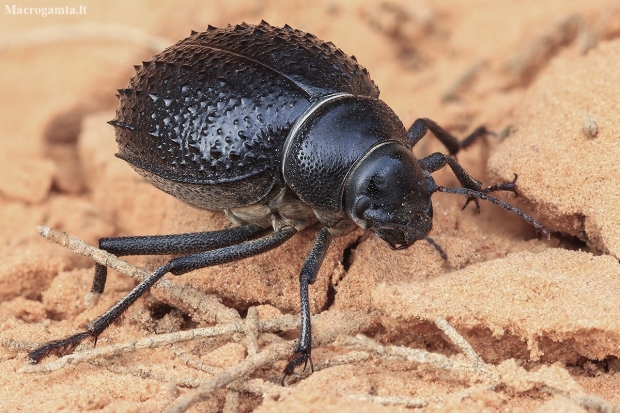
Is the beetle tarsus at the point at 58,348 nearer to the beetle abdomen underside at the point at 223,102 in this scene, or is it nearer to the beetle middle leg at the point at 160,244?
the beetle middle leg at the point at 160,244

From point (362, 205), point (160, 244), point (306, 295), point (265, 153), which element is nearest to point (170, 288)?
point (160, 244)

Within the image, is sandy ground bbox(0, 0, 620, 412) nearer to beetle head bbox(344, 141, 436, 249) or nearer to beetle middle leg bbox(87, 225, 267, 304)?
beetle middle leg bbox(87, 225, 267, 304)

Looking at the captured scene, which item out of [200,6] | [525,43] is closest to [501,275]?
[525,43]

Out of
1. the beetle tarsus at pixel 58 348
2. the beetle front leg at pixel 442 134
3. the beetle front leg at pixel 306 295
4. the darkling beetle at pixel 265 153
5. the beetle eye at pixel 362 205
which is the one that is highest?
the beetle front leg at pixel 442 134

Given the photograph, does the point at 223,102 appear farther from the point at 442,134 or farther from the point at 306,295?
the point at 442,134

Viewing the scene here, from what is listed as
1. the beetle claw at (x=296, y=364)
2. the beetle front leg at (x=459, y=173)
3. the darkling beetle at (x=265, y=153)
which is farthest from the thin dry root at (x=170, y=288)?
the beetle front leg at (x=459, y=173)

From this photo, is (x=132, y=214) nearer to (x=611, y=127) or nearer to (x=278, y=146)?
(x=278, y=146)
